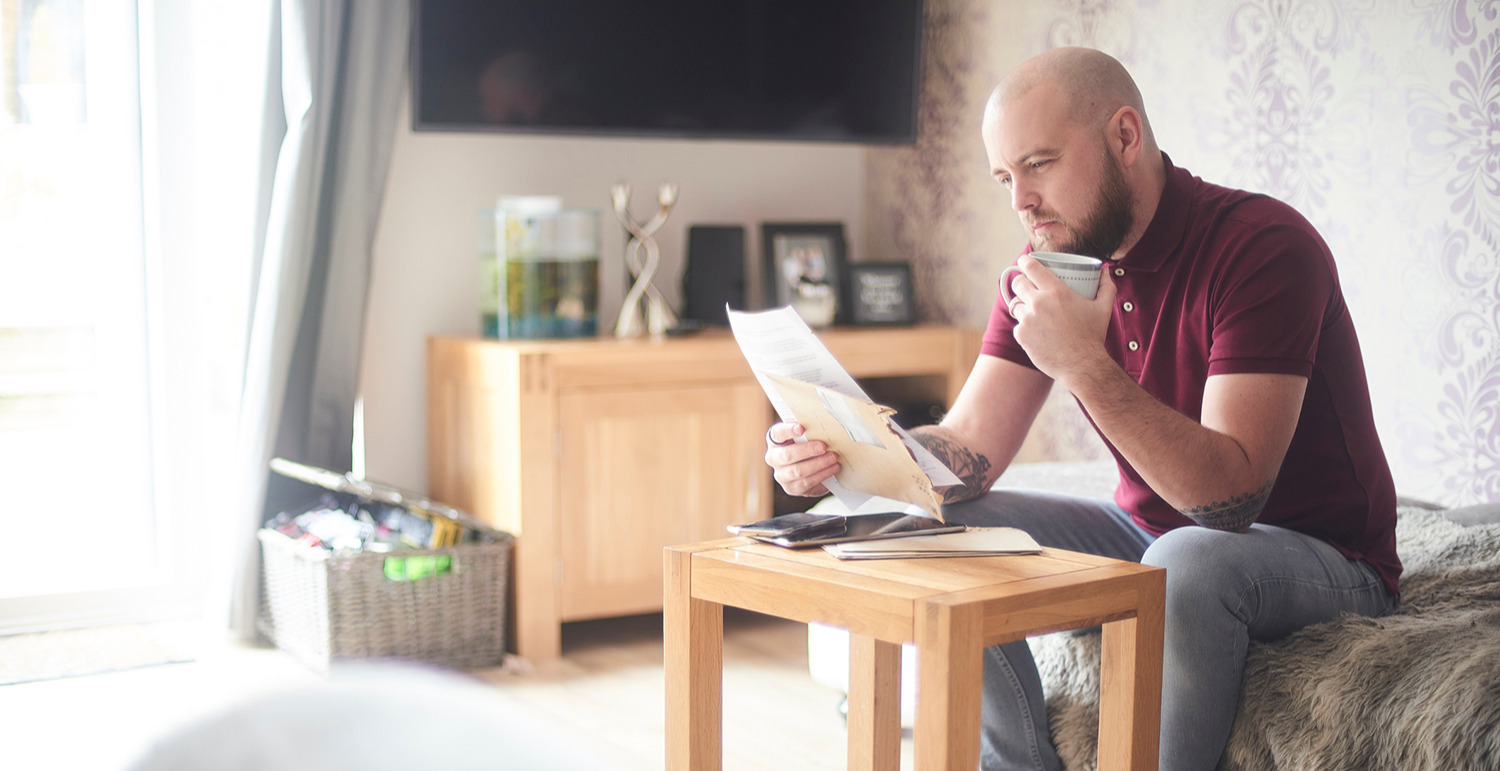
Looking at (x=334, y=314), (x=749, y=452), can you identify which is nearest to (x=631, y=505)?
(x=749, y=452)

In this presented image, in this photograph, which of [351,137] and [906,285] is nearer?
[351,137]

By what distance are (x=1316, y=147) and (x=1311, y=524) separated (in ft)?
3.76

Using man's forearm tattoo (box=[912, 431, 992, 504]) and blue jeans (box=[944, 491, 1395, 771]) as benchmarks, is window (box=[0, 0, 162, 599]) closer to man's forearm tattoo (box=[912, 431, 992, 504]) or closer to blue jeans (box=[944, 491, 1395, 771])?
man's forearm tattoo (box=[912, 431, 992, 504])

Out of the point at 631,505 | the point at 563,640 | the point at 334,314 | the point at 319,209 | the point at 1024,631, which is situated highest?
the point at 319,209

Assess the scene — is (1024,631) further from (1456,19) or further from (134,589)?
(134,589)

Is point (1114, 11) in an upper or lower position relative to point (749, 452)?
upper

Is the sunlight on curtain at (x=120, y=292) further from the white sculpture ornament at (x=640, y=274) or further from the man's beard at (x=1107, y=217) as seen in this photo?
the man's beard at (x=1107, y=217)

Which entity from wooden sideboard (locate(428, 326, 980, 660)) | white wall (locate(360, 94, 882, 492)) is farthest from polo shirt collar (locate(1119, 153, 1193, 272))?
white wall (locate(360, 94, 882, 492))

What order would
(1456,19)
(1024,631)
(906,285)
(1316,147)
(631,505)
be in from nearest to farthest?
(1024,631) → (1456,19) → (1316,147) → (631,505) → (906,285)

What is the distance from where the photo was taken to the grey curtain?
2787mm

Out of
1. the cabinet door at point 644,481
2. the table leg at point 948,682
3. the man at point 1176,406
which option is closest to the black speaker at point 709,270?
the cabinet door at point 644,481

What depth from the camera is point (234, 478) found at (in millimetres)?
2865

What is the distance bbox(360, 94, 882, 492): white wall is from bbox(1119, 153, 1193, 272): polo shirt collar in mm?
1815

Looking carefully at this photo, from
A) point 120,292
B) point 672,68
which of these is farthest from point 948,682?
point 120,292
